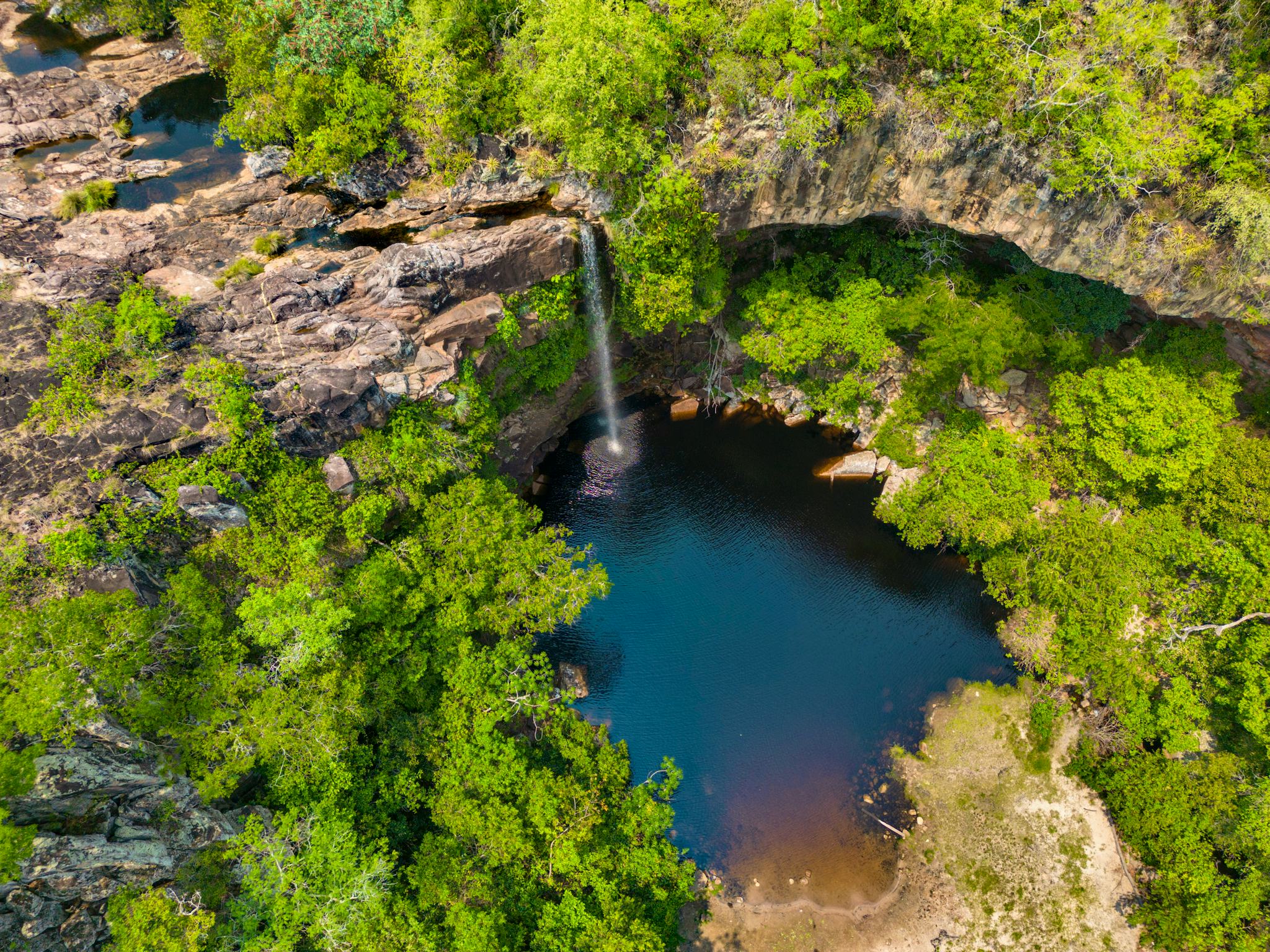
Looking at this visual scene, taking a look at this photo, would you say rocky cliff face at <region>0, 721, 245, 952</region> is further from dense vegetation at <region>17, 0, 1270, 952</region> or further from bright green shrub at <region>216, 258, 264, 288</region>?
bright green shrub at <region>216, 258, 264, 288</region>

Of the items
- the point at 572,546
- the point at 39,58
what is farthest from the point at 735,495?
the point at 39,58

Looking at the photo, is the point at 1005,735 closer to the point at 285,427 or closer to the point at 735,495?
the point at 735,495

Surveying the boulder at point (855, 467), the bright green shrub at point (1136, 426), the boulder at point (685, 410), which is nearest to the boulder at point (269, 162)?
the boulder at point (685, 410)

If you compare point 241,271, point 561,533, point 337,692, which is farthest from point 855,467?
point 241,271

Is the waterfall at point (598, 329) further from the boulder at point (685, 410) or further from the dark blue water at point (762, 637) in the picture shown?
the boulder at point (685, 410)

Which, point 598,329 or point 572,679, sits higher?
point 598,329

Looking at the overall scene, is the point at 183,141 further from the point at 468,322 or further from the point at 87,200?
the point at 468,322

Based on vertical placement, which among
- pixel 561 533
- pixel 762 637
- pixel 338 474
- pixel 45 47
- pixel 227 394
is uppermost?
pixel 45 47
